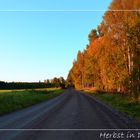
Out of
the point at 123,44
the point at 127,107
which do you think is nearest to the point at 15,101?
the point at 127,107

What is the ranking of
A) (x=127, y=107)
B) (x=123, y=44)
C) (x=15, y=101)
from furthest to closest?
1. (x=123, y=44)
2. (x=15, y=101)
3. (x=127, y=107)

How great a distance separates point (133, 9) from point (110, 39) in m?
5.01

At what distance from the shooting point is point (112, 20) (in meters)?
35.3

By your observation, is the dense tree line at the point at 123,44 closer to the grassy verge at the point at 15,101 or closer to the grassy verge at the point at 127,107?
the grassy verge at the point at 127,107

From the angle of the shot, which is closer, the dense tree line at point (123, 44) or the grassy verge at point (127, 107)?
the grassy verge at point (127, 107)

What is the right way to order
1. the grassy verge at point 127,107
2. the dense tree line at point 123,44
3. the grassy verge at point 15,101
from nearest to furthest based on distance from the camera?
1. the grassy verge at point 127,107
2. the grassy verge at point 15,101
3. the dense tree line at point 123,44

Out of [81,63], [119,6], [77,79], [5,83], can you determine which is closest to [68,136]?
[119,6]

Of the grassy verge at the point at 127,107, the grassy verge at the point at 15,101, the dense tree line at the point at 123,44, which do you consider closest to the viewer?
the grassy verge at the point at 127,107

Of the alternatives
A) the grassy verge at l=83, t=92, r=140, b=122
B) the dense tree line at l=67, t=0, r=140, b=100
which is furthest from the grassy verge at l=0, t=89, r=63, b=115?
the dense tree line at l=67, t=0, r=140, b=100

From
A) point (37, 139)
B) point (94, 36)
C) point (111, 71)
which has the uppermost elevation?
point (94, 36)

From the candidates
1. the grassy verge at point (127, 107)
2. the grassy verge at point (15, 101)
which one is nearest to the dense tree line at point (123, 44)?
the grassy verge at point (127, 107)

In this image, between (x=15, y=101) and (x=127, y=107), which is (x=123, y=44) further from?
(x=15, y=101)

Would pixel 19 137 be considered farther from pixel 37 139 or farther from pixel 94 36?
pixel 94 36

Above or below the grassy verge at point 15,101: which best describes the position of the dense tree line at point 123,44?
above
